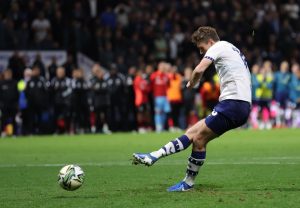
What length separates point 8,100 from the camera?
27.2 m

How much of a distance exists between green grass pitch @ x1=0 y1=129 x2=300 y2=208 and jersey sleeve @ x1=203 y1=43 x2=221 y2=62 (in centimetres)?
188

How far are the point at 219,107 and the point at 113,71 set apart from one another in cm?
1719

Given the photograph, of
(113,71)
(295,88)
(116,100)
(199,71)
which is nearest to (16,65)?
(113,71)

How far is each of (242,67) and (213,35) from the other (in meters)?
0.62

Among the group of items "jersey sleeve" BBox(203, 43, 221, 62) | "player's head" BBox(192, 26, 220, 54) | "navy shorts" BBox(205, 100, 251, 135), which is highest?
"player's head" BBox(192, 26, 220, 54)

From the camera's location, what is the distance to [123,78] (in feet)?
94.9

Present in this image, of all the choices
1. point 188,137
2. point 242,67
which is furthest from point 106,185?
point 242,67

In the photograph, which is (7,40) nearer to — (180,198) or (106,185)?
Answer: (106,185)

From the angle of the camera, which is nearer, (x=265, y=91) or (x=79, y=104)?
(x=79, y=104)

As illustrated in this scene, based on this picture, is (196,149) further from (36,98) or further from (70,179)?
(36,98)

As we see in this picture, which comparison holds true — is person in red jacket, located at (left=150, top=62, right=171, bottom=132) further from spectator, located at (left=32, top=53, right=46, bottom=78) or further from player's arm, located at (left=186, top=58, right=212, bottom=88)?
player's arm, located at (left=186, top=58, right=212, bottom=88)

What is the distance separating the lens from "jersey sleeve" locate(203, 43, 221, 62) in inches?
440

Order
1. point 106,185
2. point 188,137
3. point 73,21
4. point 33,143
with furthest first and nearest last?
1. point 73,21
2. point 33,143
3. point 106,185
4. point 188,137

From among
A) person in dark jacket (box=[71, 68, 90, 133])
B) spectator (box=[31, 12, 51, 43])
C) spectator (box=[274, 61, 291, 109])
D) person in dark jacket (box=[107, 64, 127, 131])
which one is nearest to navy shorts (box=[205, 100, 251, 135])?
person in dark jacket (box=[71, 68, 90, 133])
